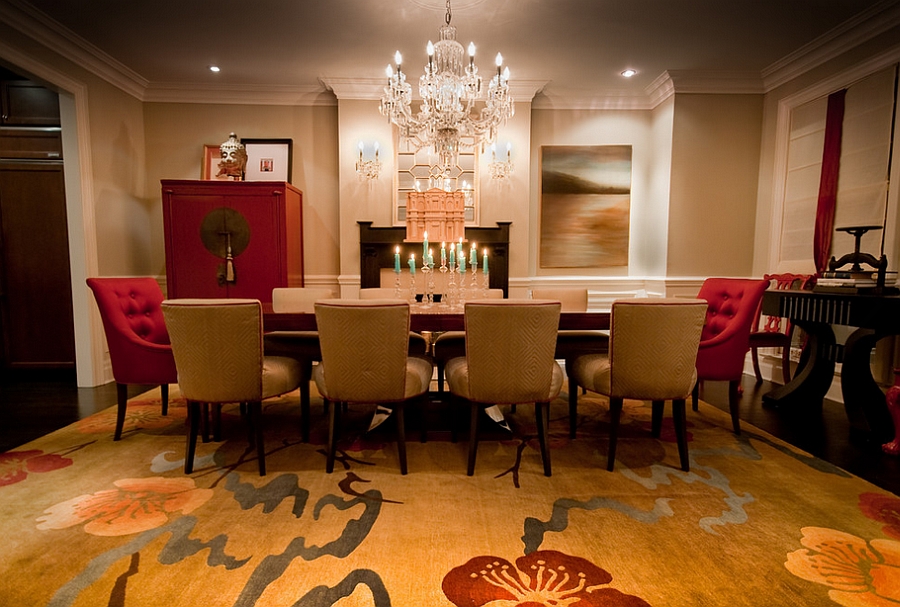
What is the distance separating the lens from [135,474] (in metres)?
2.07

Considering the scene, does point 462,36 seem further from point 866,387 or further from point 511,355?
point 866,387

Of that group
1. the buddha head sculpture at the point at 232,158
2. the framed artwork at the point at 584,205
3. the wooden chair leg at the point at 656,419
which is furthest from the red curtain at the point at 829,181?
the buddha head sculpture at the point at 232,158

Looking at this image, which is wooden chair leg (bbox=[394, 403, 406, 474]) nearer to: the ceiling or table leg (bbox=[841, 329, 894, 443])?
table leg (bbox=[841, 329, 894, 443])

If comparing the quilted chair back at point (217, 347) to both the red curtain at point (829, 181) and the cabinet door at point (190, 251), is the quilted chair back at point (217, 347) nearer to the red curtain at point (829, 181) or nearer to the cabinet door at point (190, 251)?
the cabinet door at point (190, 251)

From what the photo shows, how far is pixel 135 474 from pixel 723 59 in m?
5.31

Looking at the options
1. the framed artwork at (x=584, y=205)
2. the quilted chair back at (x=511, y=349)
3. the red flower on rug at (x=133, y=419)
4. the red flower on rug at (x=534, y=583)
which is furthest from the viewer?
the framed artwork at (x=584, y=205)

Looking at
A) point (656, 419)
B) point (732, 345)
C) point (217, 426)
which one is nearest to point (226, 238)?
point (217, 426)

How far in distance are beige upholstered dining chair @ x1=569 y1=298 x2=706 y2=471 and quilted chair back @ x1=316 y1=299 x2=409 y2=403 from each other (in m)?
1.00

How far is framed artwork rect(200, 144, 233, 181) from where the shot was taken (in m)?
4.53

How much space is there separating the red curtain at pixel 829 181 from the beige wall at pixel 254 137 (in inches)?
175

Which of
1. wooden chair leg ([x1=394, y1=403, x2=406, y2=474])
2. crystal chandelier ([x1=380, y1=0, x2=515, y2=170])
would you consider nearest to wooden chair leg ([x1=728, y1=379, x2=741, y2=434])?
wooden chair leg ([x1=394, y1=403, x2=406, y2=474])

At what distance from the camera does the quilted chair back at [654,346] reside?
1970 mm

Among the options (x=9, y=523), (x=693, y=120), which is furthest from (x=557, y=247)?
(x=9, y=523)

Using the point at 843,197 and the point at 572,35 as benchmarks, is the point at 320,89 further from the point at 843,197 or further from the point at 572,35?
the point at 843,197
